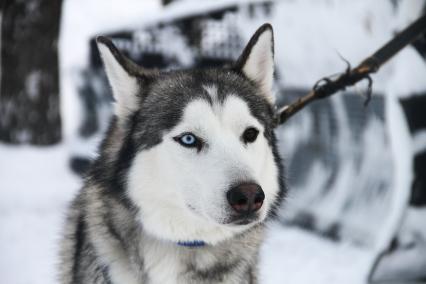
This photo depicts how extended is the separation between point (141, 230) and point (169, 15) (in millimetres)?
4469

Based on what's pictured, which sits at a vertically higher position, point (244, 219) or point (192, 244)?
point (244, 219)

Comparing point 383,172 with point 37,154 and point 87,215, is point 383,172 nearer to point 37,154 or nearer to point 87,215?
point 87,215

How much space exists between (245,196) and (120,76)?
81cm

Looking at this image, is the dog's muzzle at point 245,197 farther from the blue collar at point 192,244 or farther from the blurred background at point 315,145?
the blurred background at point 315,145

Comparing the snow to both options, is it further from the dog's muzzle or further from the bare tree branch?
the dog's muzzle

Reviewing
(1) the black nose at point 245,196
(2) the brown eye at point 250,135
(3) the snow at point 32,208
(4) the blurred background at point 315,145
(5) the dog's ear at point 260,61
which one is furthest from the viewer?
(3) the snow at point 32,208

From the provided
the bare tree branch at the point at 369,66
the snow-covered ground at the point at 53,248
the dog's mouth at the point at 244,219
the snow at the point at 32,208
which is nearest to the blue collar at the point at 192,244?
the dog's mouth at the point at 244,219

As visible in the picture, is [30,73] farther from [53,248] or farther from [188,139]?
[188,139]

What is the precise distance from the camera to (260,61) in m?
2.87

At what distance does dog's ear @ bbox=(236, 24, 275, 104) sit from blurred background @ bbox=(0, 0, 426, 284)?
2.04 ft

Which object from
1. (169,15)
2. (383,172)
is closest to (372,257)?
(383,172)

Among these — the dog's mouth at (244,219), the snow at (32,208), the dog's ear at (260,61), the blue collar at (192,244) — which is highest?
the dog's ear at (260,61)

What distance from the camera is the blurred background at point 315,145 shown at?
3969 mm

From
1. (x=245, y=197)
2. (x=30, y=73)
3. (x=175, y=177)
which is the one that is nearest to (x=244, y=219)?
(x=245, y=197)
